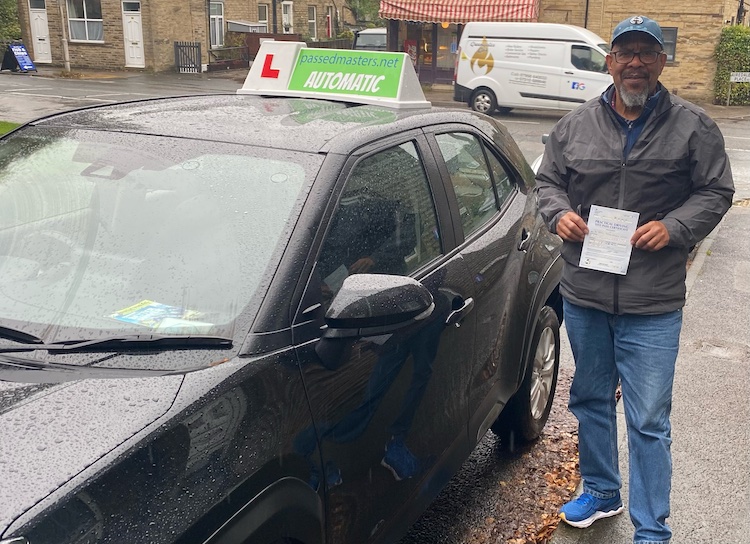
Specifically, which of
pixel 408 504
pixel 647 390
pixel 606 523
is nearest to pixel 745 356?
pixel 606 523

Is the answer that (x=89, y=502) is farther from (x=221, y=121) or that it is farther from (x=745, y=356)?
(x=745, y=356)

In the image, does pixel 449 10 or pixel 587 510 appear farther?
pixel 449 10

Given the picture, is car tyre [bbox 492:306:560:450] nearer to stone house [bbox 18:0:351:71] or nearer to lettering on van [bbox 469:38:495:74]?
lettering on van [bbox 469:38:495:74]

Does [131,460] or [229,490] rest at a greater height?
[131,460]

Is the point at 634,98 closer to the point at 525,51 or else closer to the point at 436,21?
the point at 525,51

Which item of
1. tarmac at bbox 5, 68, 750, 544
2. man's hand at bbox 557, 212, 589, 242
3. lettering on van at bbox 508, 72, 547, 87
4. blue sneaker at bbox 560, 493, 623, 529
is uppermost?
man's hand at bbox 557, 212, 589, 242

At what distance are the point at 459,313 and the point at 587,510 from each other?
1.16m

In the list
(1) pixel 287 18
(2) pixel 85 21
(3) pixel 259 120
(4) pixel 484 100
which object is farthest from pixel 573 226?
(1) pixel 287 18

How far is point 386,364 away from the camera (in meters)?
2.38

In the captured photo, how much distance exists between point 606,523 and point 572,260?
3.98ft

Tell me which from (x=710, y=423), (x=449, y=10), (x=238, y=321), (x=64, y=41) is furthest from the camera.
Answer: (x=64, y=41)

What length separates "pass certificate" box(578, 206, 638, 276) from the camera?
2.85 metres

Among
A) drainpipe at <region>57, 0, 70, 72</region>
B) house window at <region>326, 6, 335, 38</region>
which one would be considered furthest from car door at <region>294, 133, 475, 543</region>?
house window at <region>326, 6, 335, 38</region>

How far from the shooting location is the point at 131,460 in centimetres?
160
